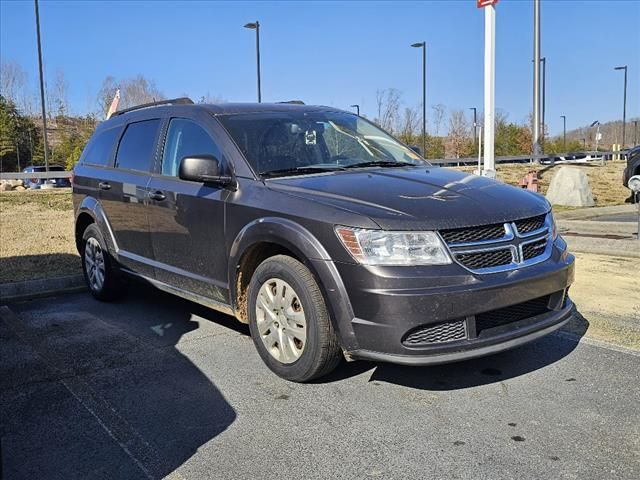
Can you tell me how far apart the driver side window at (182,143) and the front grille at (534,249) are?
2.31m

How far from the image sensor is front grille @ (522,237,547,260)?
11.8 ft

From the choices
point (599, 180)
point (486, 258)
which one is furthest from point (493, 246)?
point (599, 180)

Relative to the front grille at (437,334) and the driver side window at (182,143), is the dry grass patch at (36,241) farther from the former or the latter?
the front grille at (437,334)

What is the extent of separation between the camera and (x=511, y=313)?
3531 millimetres

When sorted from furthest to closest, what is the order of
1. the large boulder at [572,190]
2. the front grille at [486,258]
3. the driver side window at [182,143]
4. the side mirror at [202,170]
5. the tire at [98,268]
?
the large boulder at [572,190] < the tire at [98,268] < the driver side window at [182,143] < the side mirror at [202,170] < the front grille at [486,258]

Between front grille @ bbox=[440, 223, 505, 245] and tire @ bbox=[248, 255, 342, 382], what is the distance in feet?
2.68

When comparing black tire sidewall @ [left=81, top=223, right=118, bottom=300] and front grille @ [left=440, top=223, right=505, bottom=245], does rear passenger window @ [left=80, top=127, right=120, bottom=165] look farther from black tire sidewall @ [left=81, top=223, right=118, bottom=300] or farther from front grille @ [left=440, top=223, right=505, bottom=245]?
front grille @ [left=440, top=223, right=505, bottom=245]

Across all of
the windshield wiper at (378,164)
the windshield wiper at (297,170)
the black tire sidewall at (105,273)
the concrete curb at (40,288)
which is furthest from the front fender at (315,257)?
the concrete curb at (40,288)

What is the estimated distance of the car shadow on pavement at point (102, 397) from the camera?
9.81ft

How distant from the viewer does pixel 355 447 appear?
3023 millimetres

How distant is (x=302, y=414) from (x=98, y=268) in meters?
3.52

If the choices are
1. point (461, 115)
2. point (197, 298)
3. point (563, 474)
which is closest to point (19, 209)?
point (197, 298)

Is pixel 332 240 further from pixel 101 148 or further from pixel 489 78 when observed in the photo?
pixel 489 78

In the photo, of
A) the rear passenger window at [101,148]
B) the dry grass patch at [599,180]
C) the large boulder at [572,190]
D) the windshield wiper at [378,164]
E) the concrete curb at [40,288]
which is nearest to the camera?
the windshield wiper at [378,164]
